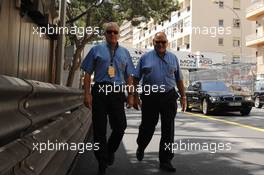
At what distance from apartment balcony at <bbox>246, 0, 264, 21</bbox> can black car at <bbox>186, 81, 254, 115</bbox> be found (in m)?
30.0

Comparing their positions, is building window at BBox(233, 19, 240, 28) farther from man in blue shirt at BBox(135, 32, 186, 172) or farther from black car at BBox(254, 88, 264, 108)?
man in blue shirt at BBox(135, 32, 186, 172)

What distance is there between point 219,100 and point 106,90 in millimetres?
13207

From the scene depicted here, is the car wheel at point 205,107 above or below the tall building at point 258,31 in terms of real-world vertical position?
below

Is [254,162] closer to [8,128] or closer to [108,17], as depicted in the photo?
[8,128]

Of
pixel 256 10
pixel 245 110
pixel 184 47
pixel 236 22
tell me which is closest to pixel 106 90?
pixel 245 110

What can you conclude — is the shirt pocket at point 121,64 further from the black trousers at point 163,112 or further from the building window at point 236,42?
the building window at point 236,42

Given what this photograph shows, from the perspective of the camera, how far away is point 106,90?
5.82m

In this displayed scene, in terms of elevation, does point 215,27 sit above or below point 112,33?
above

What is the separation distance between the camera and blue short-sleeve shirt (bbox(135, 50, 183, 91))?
640 centimetres

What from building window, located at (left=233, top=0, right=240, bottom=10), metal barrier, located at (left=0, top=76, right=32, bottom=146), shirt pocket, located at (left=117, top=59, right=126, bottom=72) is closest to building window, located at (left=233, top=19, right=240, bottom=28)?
building window, located at (left=233, top=0, right=240, bottom=10)

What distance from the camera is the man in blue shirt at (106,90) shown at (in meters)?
5.80

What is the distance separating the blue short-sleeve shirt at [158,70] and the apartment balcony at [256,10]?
43.5 meters

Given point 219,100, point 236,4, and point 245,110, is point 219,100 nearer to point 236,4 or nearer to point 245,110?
point 245,110

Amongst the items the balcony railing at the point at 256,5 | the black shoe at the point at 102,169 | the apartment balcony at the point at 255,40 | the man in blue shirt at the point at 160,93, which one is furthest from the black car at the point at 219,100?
the balcony railing at the point at 256,5
